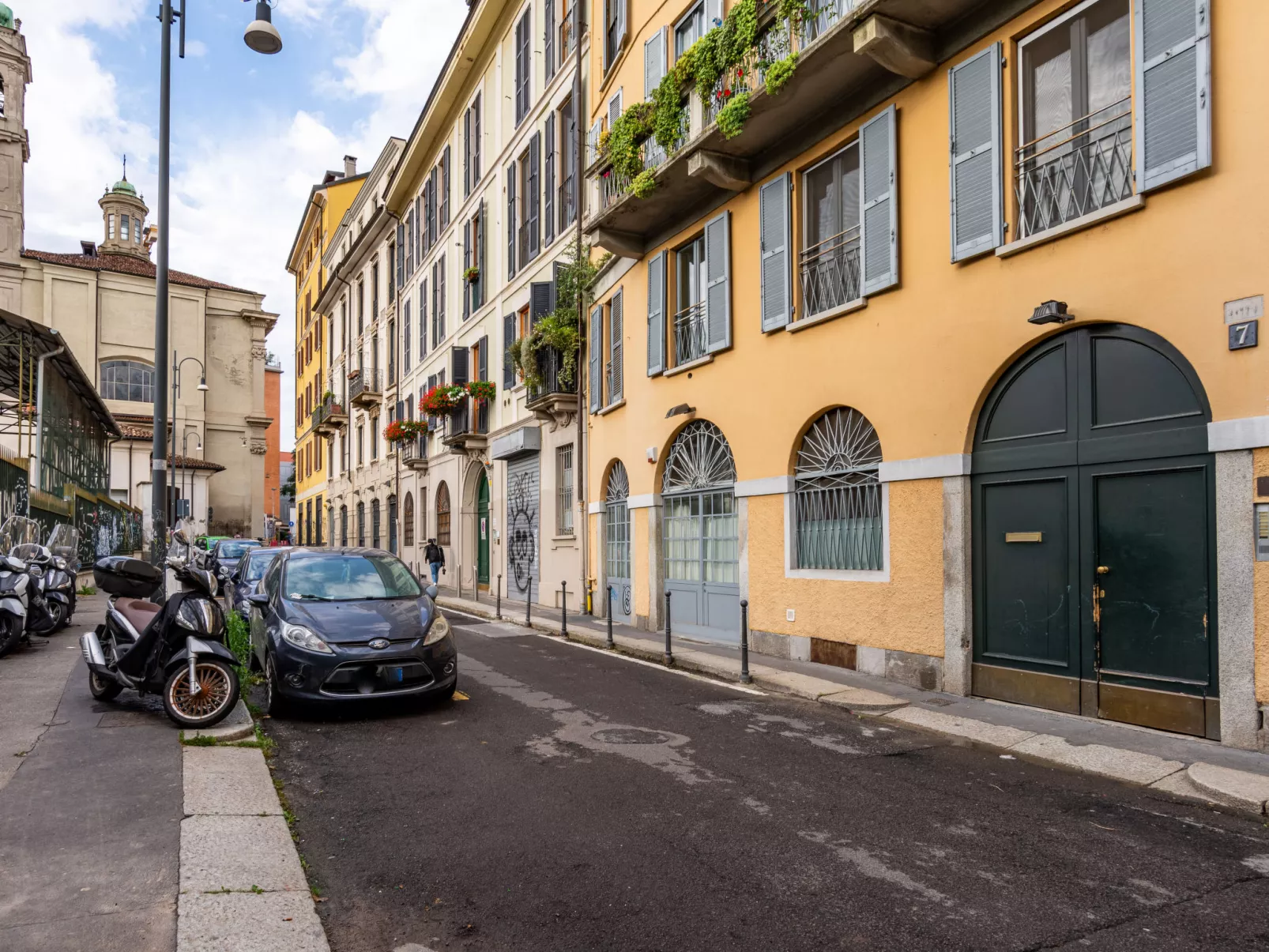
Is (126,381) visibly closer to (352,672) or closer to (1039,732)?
(352,672)

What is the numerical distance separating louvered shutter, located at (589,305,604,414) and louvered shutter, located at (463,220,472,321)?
386 inches

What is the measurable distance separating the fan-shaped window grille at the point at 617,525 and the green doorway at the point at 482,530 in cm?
897

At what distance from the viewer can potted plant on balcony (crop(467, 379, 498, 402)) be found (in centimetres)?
2469

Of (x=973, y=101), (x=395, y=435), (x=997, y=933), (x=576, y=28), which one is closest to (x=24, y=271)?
(x=395, y=435)

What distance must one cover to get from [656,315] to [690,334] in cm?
97

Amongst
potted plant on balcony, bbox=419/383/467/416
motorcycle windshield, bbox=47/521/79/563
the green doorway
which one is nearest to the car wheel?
motorcycle windshield, bbox=47/521/79/563

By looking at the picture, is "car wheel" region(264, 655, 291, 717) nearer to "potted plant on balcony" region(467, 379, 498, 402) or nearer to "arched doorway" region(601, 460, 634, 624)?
"arched doorway" region(601, 460, 634, 624)

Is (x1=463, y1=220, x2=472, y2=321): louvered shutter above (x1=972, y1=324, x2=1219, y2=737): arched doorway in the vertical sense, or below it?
above

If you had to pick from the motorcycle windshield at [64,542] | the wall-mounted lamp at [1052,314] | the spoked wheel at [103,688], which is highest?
the wall-mounted lamp at [1052,314]

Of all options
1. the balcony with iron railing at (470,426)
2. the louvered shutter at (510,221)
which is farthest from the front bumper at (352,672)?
the balcony with iron railing at (470,426)

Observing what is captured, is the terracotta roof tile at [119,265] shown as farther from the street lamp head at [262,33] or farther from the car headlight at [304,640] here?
the car headlight at [304,640]

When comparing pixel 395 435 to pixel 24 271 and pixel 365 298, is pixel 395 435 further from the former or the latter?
pixel 24 271

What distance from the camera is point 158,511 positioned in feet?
42.8

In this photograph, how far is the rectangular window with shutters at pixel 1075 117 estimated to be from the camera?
8.32m
